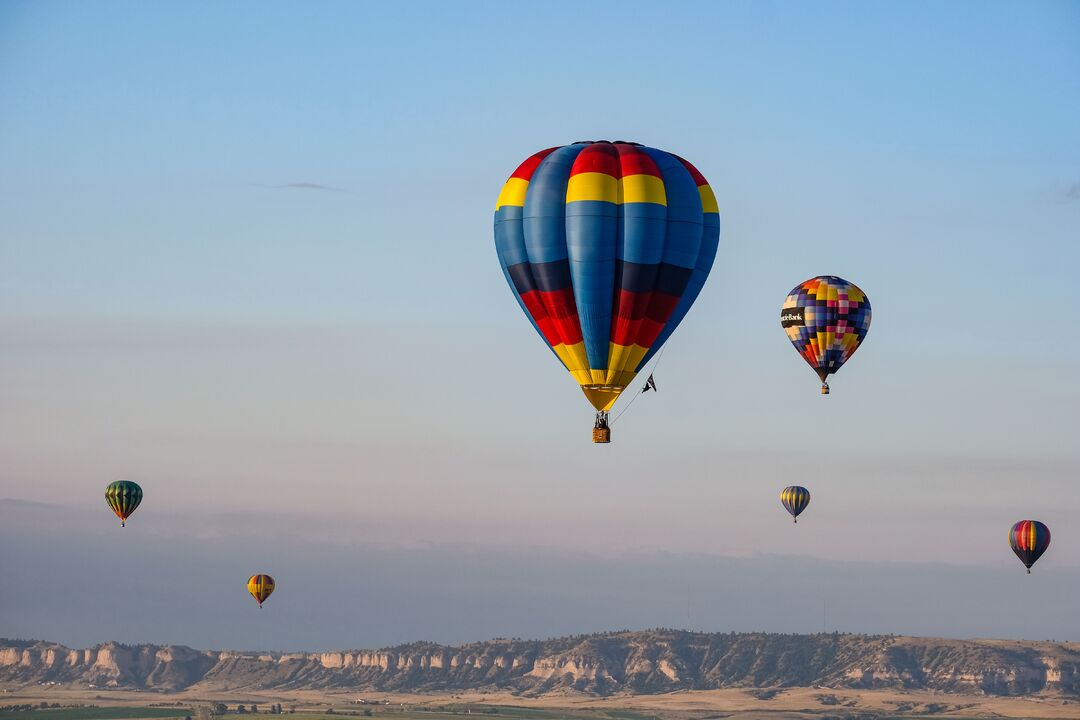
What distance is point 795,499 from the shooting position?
17800cm

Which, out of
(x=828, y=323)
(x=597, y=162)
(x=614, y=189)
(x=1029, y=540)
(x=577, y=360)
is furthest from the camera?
(x=1029, y=540)

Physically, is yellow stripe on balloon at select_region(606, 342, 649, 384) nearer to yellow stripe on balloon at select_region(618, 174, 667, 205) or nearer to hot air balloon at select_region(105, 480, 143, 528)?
yellow stripe on balloon at select_region(618, 174, 667, 205)

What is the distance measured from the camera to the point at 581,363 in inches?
3844

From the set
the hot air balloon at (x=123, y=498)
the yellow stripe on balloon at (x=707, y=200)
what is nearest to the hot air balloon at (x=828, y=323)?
the yellow stripe on balloon at (x=707, y=200)

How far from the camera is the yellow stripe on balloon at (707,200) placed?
10044cm

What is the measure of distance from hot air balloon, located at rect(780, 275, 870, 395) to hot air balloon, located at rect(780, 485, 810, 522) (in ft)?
141

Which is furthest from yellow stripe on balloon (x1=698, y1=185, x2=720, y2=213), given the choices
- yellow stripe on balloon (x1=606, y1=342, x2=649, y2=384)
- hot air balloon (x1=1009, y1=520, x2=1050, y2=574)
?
hot air balloon (x1=1009, y1=520, x2=1050, y2=574)

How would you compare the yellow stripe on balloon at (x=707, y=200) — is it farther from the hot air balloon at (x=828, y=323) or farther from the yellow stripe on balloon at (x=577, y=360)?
the hot air balloon at (x=828, y=323)

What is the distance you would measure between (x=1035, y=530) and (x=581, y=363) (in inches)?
3208

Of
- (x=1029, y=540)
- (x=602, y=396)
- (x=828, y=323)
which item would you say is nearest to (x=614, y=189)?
(x=602, y=396)

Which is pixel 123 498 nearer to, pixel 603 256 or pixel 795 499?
pixel 795 499

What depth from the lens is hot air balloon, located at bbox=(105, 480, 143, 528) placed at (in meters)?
185

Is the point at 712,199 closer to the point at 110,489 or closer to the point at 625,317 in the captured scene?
the point at 625,317

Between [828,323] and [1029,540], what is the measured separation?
41.4 meters
